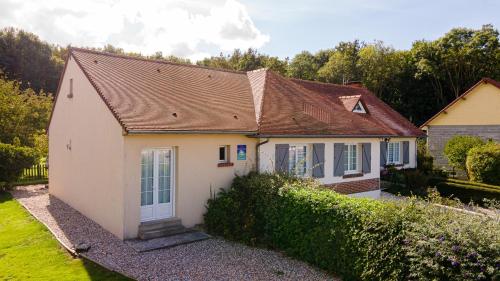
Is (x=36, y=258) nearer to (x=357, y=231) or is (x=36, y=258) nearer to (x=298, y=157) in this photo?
(x=357, y=231)

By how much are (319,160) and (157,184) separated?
22.8 feet

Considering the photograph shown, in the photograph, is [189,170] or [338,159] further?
[338,159]

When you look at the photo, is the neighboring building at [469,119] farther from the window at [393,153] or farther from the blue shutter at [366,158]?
the blue shutter at [366,158]

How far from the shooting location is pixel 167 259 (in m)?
9.52

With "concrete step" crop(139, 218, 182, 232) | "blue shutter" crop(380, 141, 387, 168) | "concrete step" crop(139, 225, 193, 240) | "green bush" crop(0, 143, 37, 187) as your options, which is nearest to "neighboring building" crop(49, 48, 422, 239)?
"concrete step" crop(139, 218, 182, 232)

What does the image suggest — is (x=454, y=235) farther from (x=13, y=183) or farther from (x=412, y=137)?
(x=13, y=183)

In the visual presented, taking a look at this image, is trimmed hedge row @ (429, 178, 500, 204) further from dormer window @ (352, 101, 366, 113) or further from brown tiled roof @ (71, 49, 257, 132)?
brown tiled roof @ (71, 49, 257, 132)

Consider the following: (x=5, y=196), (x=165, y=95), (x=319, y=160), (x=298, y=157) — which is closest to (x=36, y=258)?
(x=165, y=95)

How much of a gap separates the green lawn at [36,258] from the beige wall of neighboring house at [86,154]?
1.66 meters

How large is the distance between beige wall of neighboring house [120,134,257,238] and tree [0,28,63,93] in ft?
124

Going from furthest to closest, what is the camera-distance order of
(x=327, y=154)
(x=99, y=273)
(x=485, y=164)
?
(x=485, y=164), (x=327, y=154), (x=99, y=273)

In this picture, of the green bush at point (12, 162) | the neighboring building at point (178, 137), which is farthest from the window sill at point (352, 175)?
the green bush at point (12, 162)

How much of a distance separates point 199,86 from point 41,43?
3991 centimetres

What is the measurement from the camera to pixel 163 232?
11.3 metres
